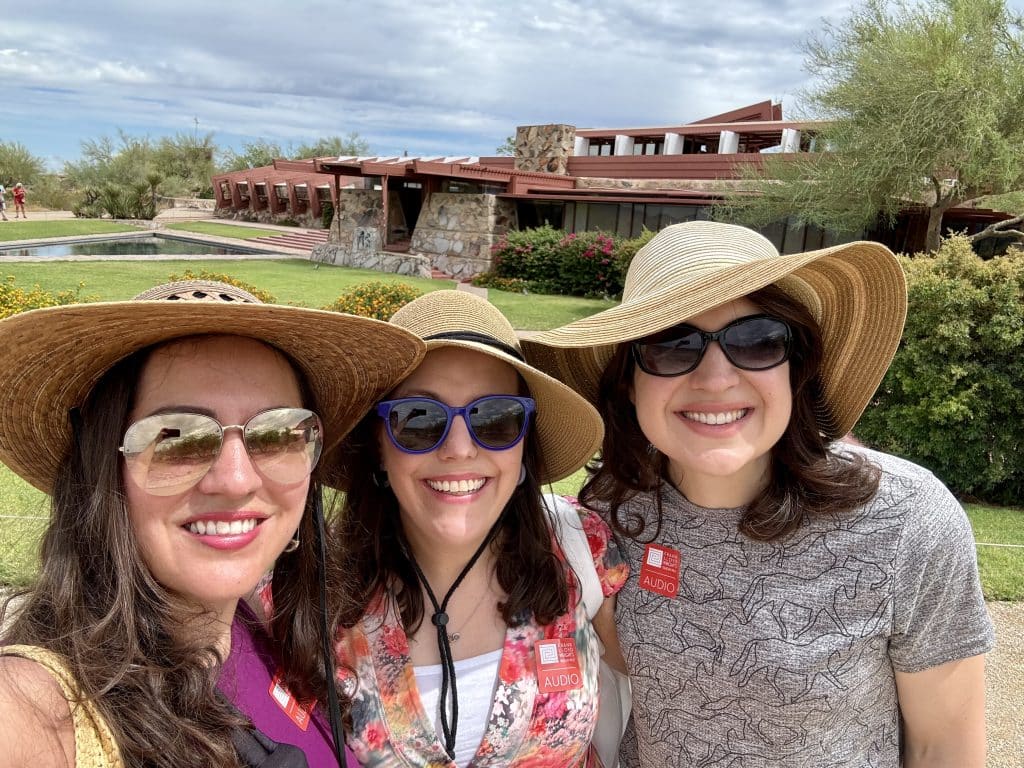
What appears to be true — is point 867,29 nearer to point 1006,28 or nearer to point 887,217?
point 1006,28

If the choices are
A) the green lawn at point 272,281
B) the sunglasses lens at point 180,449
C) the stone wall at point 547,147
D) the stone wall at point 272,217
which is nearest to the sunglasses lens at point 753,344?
the sunglasses lens at point 180,449

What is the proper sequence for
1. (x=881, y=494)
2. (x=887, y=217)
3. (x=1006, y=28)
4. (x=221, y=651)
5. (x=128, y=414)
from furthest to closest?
(x=887, y=217) → (x=1006, y=28) → (x=881, y=494) → (x=221, y=651) → (x=128, y=414)

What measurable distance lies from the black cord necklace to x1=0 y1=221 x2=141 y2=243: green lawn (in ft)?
87.0

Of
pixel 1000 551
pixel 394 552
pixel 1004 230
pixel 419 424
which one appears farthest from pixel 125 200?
pixel 419 424

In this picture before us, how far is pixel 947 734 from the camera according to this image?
5.27ft

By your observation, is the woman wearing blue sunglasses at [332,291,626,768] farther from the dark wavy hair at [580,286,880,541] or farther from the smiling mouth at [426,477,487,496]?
the dark wavy hair at [580,286,880,541]

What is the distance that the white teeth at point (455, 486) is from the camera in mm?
1594

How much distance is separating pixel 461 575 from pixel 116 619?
32.1 inches

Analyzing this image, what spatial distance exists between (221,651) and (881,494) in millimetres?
1441

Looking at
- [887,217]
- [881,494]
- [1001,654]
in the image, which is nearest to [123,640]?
[881,494]

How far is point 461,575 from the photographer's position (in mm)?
1716

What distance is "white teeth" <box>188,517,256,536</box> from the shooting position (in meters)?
1.15

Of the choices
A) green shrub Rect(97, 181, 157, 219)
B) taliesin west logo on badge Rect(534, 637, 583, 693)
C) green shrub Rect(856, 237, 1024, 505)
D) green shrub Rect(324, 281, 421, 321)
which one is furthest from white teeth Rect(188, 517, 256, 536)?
green shrub Rect(97, 181, 157, 219)

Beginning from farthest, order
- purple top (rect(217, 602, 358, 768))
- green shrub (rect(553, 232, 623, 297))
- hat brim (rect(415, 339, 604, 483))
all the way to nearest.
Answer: green shrub (rect(553, 232, 623, 297)) < hat brim (rect(415, 339, 604, 483)) < purple top (rect(217, 602, 358, 768))
